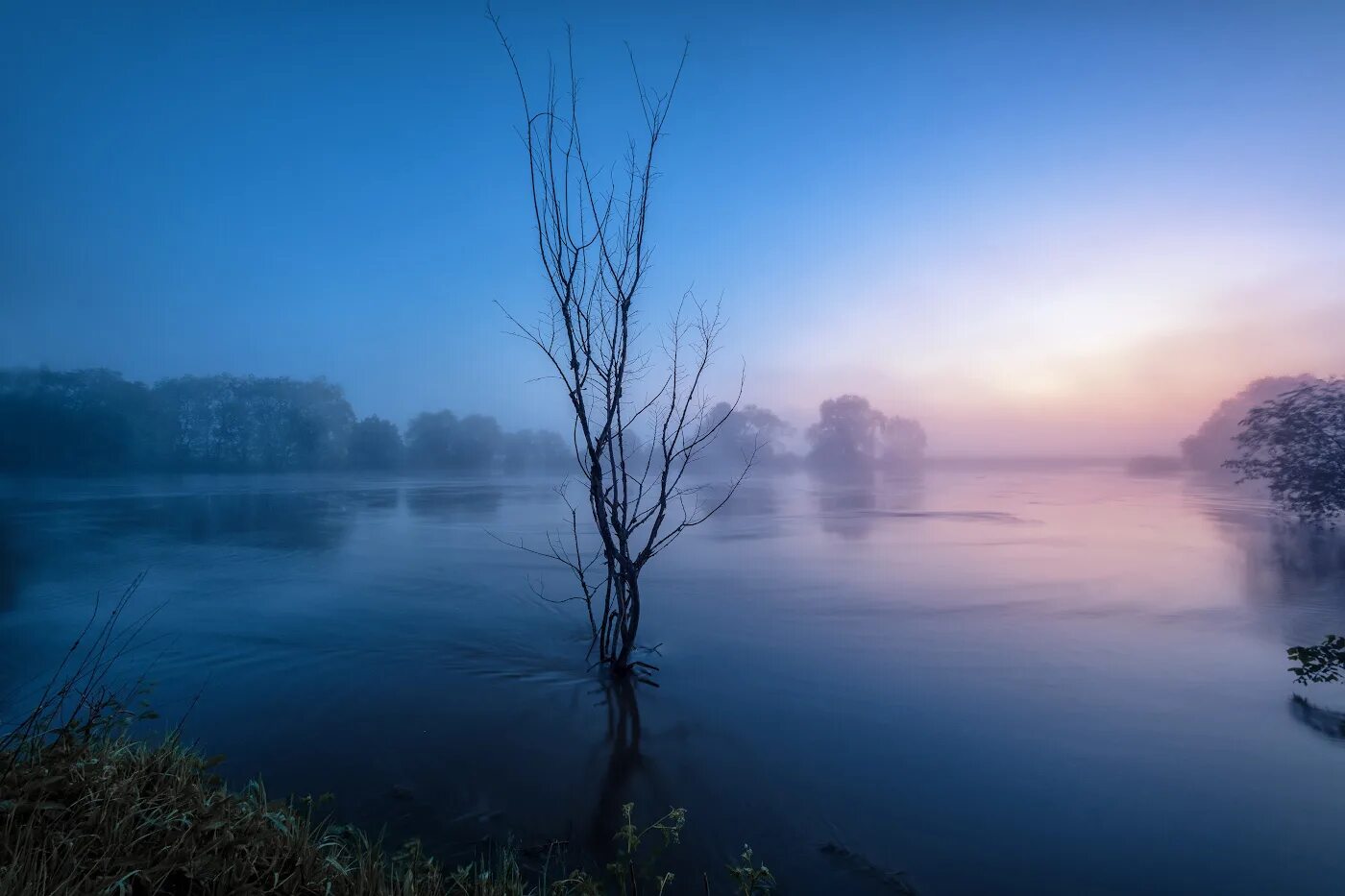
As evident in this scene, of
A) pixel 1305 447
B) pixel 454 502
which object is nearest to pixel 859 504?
pixel 1305 447

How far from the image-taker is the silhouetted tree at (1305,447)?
12.8 m

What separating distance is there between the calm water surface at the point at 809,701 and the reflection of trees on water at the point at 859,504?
13.8 feet

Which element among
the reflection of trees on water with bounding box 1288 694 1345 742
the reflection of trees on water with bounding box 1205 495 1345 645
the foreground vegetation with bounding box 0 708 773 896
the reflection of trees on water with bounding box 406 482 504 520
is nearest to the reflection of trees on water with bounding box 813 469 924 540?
the reflection of trees on water with bounding box 1205 495 1345 645

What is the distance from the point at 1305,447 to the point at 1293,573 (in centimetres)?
577

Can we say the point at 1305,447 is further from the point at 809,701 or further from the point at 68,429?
the point at 68,429

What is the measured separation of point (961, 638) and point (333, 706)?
6.08m

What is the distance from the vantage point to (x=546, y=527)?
1529 centimetres

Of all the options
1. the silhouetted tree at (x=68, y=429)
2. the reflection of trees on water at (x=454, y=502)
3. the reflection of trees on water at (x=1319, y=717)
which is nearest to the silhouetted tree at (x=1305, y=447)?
the reflection of trees on water at (x=1319, y=717)

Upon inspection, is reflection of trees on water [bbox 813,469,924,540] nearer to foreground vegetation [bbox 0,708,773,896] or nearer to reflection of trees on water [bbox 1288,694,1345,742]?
reflection of trees on water [bbox 1288,694,1345,742]

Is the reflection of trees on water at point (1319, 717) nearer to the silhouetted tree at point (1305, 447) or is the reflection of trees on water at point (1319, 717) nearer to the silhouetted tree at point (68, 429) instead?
the silhouetted tree at point (1305, 447)

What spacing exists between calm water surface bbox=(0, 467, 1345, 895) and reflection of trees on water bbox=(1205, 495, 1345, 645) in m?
0.09

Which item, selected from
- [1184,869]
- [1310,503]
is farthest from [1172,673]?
[1310,503]

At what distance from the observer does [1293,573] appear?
32.0ft

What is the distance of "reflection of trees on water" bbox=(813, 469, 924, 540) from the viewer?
51.5 feet
